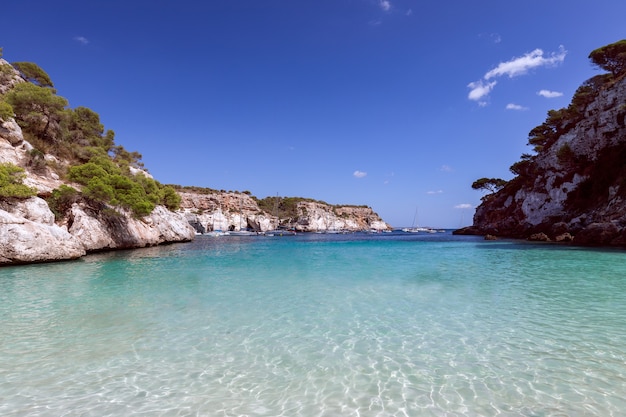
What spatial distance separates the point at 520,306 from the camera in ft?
34.3

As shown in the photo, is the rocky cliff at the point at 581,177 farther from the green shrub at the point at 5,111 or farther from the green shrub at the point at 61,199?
the green shrub at the point at 5,111

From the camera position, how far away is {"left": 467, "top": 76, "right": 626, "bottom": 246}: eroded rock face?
37156 mm

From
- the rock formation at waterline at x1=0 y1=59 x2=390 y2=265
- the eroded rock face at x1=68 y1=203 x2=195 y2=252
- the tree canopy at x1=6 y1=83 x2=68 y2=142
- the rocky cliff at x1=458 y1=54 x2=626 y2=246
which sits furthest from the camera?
the rocky cliff at x1=458 y1=54 x2=626 y2=246

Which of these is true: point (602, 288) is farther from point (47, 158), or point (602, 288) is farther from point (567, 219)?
point (47, 158)

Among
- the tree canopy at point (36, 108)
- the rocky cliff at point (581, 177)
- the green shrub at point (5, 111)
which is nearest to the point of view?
the green shrub at point (5, 111)

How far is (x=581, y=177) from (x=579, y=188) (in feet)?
5.38

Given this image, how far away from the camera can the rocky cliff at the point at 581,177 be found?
124ft

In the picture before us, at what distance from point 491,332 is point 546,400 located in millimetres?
3301

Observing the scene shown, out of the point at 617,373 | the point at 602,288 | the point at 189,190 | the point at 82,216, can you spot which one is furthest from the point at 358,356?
the point at 189,190

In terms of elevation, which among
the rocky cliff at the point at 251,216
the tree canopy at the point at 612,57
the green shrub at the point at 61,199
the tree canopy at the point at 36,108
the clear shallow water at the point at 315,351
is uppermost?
the tree canopy at the point at 612,57

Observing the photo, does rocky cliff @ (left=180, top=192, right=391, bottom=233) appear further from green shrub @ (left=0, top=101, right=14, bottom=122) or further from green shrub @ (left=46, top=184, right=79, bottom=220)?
green shrub @ (left=0, top=101, right=14, bottom=122)

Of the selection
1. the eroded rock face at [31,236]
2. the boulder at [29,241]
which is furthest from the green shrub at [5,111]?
the boulder at [29,241]

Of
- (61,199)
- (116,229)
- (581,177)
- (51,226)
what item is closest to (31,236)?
(51,226)

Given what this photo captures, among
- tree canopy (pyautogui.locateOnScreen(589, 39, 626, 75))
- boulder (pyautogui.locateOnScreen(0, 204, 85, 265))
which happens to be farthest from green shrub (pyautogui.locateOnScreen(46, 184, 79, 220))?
tree canopy (pyautogui.locateOnScreen(589, 39, 626, 75))
